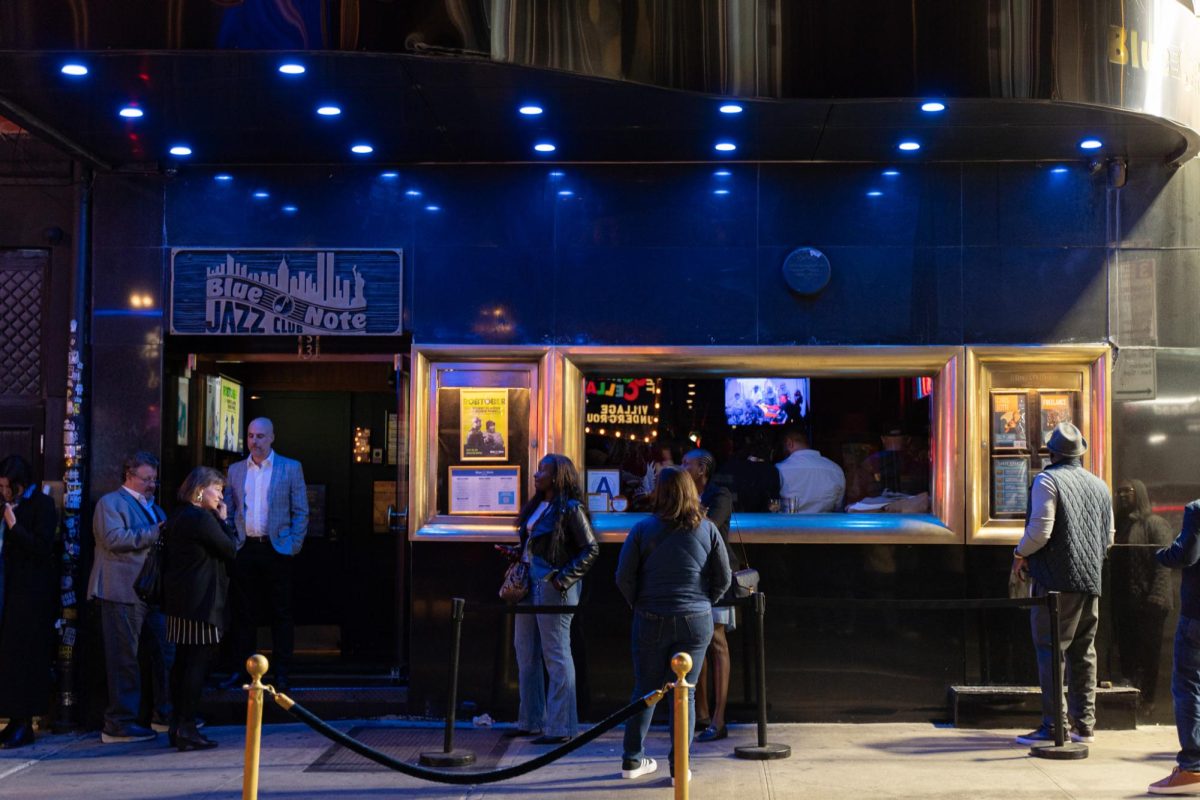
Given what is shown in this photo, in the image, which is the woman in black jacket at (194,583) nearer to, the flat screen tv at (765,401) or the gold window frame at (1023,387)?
the flat screen tv at (765,401)

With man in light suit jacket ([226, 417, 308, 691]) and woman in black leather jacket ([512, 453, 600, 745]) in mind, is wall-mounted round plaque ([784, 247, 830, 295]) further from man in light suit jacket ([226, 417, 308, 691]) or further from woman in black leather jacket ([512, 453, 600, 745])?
man in light suit jacket ([226, 417, 308, 691])

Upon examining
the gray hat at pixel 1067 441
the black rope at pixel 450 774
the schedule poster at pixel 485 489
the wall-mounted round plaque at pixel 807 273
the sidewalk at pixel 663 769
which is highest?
the wall-mounted round plaque at pixel 807 273

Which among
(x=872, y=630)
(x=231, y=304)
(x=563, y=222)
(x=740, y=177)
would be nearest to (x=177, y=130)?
(x=231, y=304)

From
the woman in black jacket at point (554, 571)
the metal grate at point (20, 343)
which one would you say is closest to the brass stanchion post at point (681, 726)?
the woman in black jacket at point (554, 571)

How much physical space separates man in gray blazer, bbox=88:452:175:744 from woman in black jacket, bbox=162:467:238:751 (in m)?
0.58

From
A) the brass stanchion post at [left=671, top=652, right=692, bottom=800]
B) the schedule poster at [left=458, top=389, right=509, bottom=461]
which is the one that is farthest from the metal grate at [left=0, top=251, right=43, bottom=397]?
the brass stanchion post at [left=671, top=652, right=692, bottom=800]

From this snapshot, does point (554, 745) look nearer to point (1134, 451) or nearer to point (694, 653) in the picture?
point (694, 653)

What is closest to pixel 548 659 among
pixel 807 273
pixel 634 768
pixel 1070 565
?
pixel 634 768

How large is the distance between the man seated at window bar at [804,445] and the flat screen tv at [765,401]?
0.02 m

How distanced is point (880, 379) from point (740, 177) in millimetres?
1848

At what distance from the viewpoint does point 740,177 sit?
1056cm

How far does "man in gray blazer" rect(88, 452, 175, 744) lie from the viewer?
32.5 feet

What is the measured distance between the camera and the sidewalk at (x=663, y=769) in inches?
325

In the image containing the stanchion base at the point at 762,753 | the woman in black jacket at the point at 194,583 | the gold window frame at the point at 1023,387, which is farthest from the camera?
the gold window frame at the point at 1023,387
